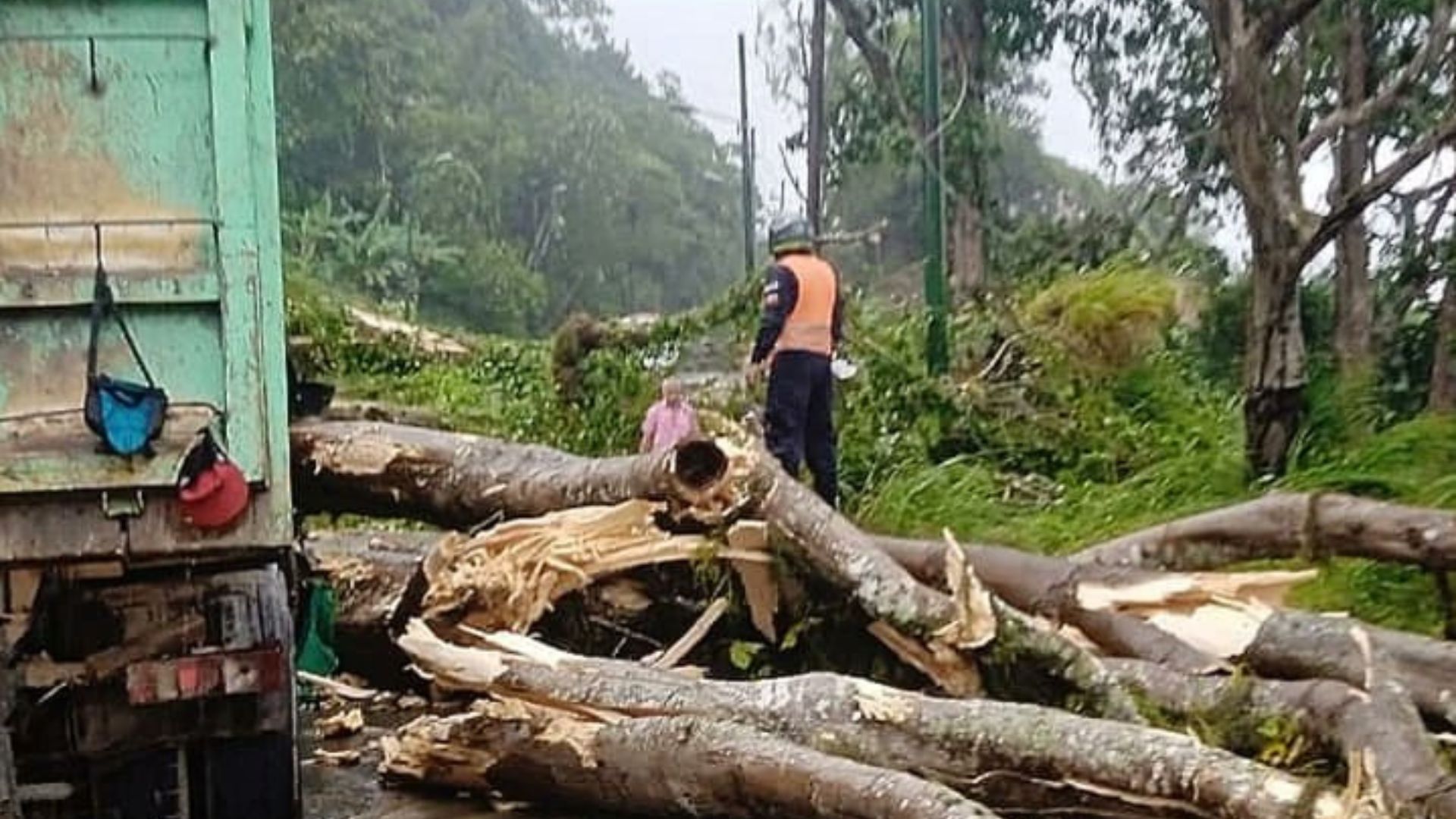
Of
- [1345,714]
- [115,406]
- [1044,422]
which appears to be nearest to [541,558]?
[115,406]

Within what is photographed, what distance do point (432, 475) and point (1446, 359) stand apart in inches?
246

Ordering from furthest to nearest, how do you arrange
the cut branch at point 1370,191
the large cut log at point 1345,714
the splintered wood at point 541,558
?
the cut branch at point 1370,191 < the splintered wood at point 541,558 < the large cut log at point 1345,714

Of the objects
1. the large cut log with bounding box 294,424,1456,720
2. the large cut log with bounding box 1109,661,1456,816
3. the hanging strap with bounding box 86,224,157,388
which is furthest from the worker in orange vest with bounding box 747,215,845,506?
the hanging strap with bounding box 86,224,157,388

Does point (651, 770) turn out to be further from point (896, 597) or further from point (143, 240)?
point (143, 240)

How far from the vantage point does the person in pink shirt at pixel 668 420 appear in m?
8.93

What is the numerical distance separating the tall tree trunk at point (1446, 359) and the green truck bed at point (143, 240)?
7.71 metres

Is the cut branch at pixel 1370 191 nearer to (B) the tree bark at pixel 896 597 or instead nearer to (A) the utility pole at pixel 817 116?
(B) the tree bark at pixel 896 597

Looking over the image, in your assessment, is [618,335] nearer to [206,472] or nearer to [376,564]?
[376,564]

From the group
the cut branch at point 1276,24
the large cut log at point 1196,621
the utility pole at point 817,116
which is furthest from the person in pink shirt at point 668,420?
the utility pole at point 817,116

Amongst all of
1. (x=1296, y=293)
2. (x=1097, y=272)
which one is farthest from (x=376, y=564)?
(x=1097, y=272)

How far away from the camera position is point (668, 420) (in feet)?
29.8

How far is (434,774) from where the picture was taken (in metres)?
6.34

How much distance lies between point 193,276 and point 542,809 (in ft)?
7.68

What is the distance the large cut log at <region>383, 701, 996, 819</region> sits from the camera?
4746 mm
